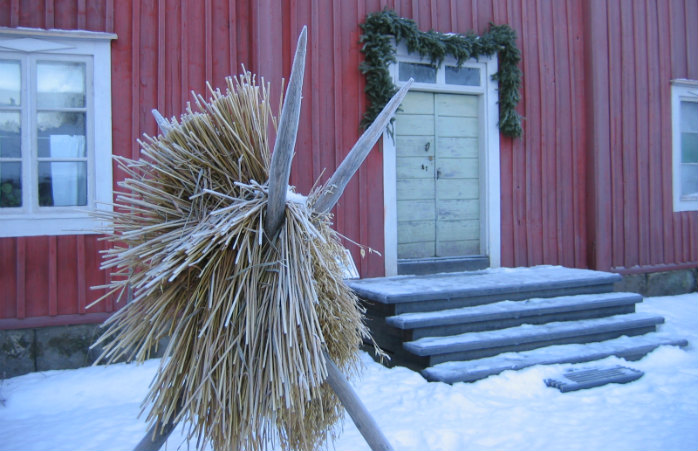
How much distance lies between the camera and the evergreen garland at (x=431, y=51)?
536cm

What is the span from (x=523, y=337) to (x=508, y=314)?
0.88ft

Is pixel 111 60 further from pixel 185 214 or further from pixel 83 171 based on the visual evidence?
pixel 185 214

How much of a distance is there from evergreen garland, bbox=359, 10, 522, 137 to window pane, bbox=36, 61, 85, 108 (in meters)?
2.54

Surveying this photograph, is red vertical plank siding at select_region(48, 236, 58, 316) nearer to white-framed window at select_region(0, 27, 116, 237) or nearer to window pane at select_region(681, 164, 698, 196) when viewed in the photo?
white-framed window at select_region(0, 27, 116, 237)

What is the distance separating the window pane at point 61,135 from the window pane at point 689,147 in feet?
24.0

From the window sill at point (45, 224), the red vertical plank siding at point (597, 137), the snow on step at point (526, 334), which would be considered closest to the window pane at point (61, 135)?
the window sill at point (45, 224)

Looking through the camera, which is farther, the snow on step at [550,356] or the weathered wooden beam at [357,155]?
the snow on step at [550,356]

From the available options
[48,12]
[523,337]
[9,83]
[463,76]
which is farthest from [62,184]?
[463,76]

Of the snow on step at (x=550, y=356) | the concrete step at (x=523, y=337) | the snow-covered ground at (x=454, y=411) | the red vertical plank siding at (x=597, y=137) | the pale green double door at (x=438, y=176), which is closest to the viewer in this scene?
the snow-covered ground at (x=454, y=411)

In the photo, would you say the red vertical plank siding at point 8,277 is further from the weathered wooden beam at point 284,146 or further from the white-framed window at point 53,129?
the weathered wooden beam at point 284,146

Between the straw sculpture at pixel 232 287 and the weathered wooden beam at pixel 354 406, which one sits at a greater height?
the straw sculpture at pixel 232 287

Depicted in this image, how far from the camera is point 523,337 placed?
4.28 metres

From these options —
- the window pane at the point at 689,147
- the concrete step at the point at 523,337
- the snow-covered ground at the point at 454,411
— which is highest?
the window pane at the point at 689,147

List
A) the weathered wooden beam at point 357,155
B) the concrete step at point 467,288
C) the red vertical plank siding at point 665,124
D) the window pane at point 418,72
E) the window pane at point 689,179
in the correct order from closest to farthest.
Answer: the weathered wooden beam at point 357,155 → the concrete step at point 467,288 → the window pane at point 418,72 → the red vertical plank siding at point 665,124 → the window pane at point 689,179
